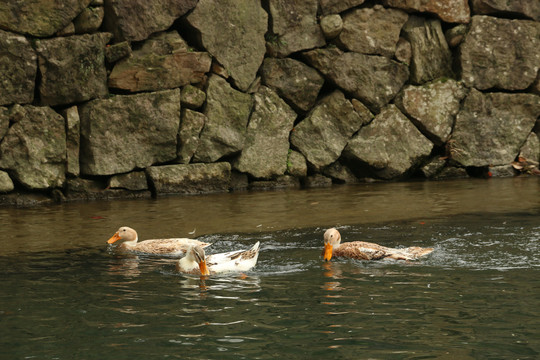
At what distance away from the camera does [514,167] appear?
→ 55.0 feet

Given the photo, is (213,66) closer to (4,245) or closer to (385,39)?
(385,39)

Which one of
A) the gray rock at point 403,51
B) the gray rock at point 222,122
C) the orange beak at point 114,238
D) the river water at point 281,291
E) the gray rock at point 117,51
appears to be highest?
the gray rock at point 403,51

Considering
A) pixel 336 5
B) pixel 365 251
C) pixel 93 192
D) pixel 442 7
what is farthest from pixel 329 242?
pixel 442 7

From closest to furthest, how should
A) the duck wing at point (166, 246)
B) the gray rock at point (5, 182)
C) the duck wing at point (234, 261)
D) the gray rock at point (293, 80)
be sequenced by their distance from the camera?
1. the duck wing at point (234, 261)
2. the duck wing at point (166, 246)
3. the gray rock at point (5, 182)
4. the gray rock at point (293, 80)

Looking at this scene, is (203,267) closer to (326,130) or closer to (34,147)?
(34,147)

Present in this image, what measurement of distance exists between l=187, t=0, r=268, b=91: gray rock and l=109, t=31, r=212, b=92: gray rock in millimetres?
393

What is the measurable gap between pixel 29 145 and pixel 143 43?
9.22ft

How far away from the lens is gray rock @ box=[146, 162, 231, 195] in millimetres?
13914

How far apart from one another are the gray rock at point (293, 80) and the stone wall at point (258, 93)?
0.03 meters

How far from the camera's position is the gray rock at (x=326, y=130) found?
50.4 ft

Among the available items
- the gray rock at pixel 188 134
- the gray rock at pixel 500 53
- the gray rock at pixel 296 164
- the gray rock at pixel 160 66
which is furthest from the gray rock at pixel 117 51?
the gray rock at pixel 500 53

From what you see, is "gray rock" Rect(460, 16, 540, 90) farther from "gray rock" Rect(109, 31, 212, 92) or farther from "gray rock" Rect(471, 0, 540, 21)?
"gray rock" Rect(109, 31, 212, 92)

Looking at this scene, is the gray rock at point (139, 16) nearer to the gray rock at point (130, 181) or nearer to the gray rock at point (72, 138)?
the gray rock at point (72, 138)

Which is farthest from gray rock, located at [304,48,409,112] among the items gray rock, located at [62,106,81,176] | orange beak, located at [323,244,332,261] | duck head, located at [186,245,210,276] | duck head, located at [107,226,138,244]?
duck head, located at [186,245,210,276]
